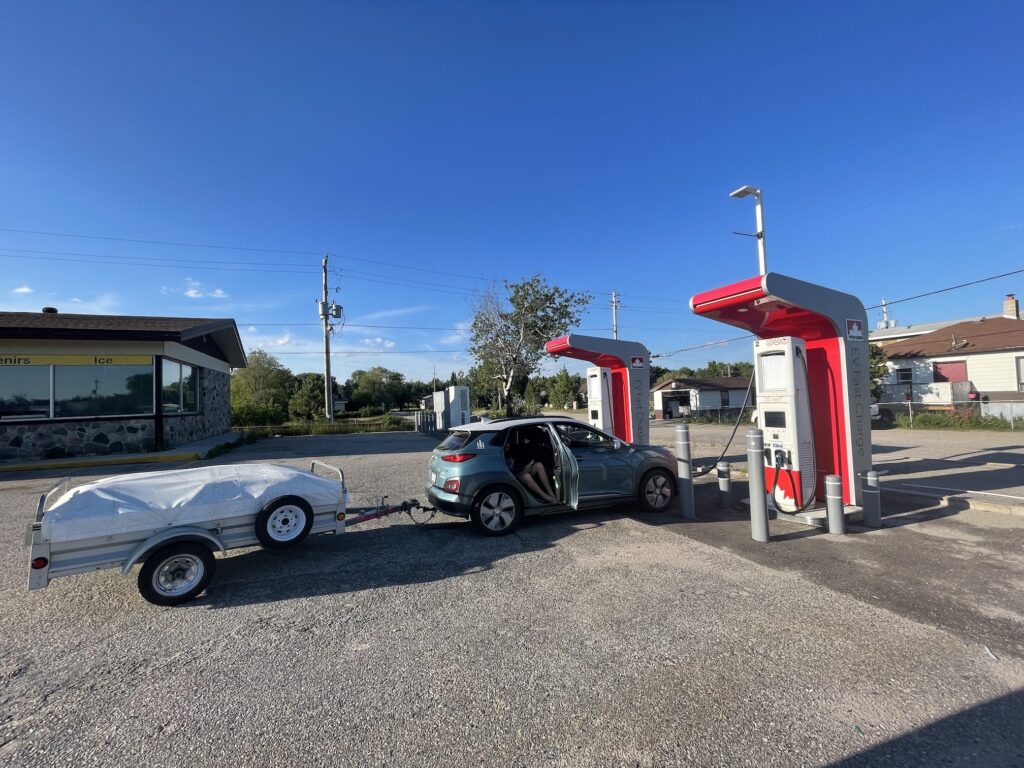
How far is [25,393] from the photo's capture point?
1430cm

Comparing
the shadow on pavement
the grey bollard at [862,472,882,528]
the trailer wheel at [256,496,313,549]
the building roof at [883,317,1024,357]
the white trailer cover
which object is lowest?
the shadow on pavement

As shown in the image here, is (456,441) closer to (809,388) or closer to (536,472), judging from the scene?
(536,472)

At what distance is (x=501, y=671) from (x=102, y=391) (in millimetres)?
17324

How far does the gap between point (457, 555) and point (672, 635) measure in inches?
102

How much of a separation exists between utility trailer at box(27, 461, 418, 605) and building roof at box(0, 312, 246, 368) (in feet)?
39.7

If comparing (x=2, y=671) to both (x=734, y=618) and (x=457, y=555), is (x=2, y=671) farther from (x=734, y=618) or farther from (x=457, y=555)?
(x=734, y=618)

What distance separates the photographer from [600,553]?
17.7 feet

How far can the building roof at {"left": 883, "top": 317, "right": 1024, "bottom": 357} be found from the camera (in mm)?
23883

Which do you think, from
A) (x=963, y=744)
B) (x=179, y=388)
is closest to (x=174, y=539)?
(x=963, y=744)

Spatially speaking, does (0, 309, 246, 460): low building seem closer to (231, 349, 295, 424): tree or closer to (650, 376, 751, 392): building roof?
(231, 349, 295, 424): tree

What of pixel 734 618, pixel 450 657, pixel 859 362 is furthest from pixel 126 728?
pixel 859 362

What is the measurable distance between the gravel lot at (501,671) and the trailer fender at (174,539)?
0.47 m

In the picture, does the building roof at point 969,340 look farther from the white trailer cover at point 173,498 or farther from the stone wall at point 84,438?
the stone wall at point 84,438

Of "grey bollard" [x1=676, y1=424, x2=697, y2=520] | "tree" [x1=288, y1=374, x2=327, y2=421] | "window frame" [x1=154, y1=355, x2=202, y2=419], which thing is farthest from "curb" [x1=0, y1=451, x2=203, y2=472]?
"tree" [x1=288, y1=374, x2=327, y2=421]
